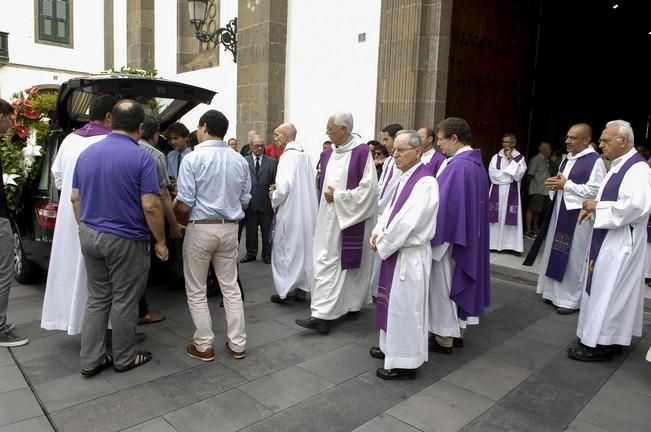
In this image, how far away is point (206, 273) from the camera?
3.72 metres

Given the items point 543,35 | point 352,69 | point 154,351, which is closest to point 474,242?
point 154,351

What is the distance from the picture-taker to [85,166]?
3279mm

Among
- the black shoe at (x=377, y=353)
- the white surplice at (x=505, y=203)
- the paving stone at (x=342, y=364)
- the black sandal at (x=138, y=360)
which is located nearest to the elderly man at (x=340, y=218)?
the paving stone at (x=342, y=364)

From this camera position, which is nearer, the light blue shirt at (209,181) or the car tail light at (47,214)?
the light blue shirt at (209,181)

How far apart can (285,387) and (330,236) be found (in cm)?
142

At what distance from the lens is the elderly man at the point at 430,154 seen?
451 cm

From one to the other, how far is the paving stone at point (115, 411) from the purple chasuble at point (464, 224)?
2.13m

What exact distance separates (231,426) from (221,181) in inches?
62.0

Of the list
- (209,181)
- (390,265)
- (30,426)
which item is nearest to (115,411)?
(30,426)

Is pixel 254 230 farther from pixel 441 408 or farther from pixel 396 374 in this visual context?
pixel 441 408

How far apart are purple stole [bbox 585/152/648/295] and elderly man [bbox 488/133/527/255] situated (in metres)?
3.46

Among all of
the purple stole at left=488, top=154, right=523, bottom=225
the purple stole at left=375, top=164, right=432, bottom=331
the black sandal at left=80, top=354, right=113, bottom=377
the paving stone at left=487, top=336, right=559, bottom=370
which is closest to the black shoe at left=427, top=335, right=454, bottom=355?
the paving stone at left=487, top=336, right=559, bottom=370

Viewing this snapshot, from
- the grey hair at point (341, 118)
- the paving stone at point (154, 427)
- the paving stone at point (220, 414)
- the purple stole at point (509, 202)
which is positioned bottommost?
the paving stone at point (220, 414)

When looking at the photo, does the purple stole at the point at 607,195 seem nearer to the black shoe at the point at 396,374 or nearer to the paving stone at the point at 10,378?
the black shoe at the point at 396,374
